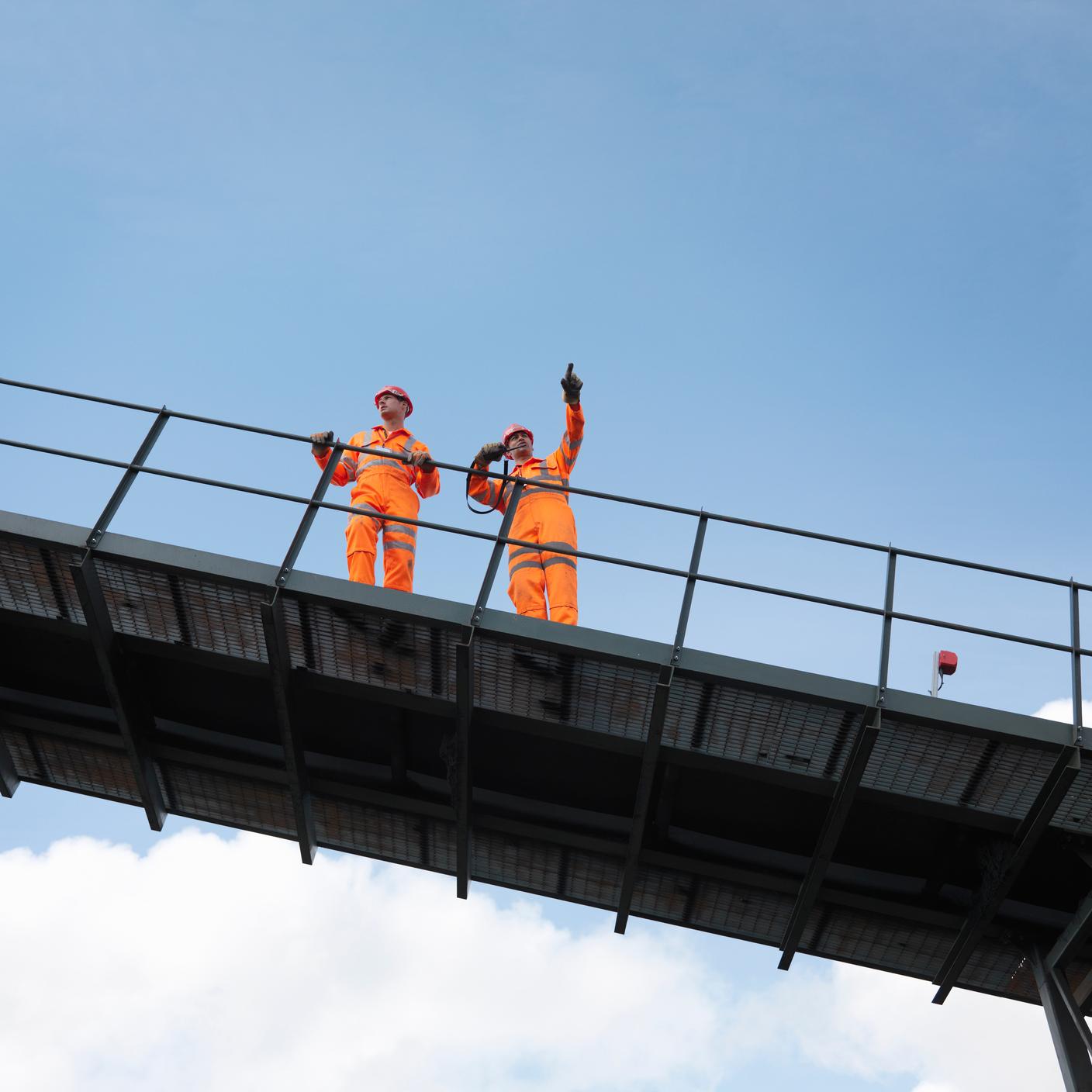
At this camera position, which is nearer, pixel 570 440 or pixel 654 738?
pixel 654 738

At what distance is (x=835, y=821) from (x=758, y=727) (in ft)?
2.87

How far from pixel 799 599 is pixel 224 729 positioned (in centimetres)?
451

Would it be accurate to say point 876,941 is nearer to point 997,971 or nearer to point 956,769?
point 997,971

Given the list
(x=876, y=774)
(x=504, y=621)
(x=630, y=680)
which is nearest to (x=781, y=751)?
(x=876, y=774)

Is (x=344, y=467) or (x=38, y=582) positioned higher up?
(x=344, y=467)

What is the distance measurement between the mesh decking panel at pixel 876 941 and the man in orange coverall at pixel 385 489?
4.06m

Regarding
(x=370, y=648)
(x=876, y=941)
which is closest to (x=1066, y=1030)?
(x=876, y=941)

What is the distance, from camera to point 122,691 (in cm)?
898

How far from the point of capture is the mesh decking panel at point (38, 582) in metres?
8.30

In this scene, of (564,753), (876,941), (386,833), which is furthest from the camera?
(386,833)

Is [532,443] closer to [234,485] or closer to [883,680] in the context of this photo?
[234,485]

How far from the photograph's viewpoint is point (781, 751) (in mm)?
8367

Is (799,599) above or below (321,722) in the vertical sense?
above

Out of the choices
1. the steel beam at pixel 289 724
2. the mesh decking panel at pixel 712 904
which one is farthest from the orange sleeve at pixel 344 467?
the mesh decking panel at pixel 712 904
